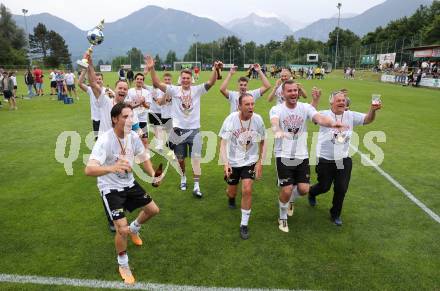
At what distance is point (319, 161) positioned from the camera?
587cm

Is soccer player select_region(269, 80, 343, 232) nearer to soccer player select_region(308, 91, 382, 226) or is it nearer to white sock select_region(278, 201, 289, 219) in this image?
white sock select_region(278, 201, 289, 219)

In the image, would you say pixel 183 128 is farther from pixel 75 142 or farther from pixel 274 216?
pixel 75 142

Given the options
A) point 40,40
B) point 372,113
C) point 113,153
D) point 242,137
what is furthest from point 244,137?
point 40,40

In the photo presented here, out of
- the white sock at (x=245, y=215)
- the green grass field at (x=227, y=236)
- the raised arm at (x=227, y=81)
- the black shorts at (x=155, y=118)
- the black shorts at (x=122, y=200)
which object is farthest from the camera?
the black shorts at (x=155, y=118)

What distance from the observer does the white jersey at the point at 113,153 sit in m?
4.13

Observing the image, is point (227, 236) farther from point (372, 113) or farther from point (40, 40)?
point (40, 40)

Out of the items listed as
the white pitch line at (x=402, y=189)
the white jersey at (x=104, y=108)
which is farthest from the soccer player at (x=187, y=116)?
the white pitch line at (x=402, y=189)

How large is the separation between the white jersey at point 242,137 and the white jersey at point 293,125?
0.30 meters

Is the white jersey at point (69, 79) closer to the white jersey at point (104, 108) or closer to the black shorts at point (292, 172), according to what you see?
the white jersey at point (104, 108)

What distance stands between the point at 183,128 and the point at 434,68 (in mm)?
37696

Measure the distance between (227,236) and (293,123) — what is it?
2.05 meters

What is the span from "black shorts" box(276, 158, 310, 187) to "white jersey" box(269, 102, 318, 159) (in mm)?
87

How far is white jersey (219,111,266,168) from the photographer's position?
220 inches

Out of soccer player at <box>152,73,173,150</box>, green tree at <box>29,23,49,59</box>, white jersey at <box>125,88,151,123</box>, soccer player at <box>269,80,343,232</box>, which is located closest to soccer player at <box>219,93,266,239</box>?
soccer player at <box>269,80,343,232</box>
